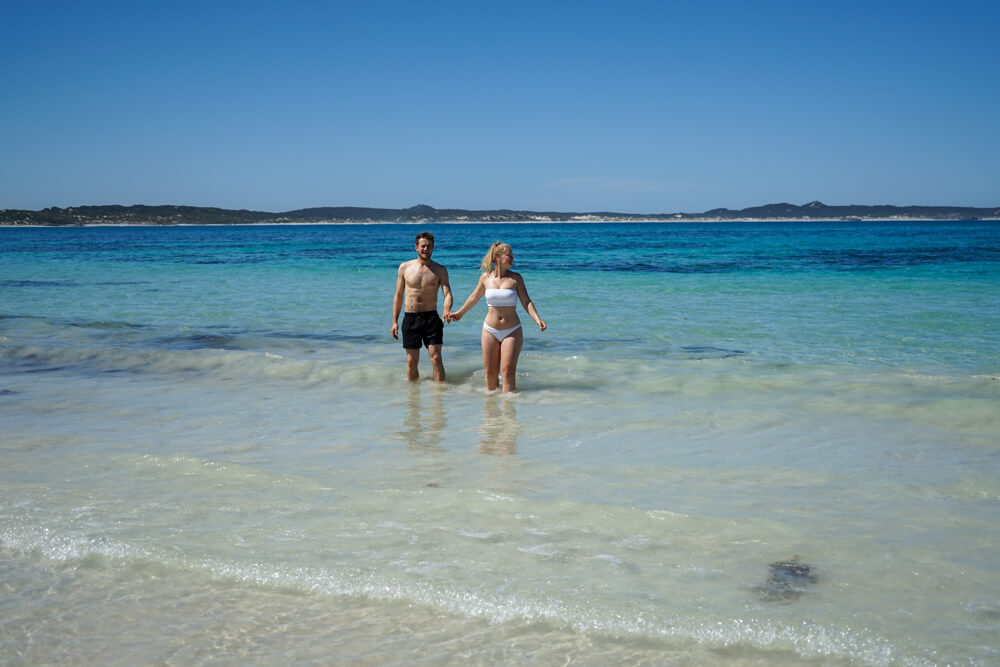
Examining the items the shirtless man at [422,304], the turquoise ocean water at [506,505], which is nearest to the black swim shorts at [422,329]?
the shirtless man at [422,304]

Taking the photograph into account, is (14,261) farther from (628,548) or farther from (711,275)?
(628,548)

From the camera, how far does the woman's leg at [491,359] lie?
28.6ft

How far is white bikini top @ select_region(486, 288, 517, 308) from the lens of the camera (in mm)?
8438

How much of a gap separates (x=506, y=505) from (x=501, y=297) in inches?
153

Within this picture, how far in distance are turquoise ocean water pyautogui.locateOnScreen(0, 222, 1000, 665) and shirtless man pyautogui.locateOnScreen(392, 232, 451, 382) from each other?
42cm

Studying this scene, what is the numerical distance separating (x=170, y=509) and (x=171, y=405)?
11.8 ft

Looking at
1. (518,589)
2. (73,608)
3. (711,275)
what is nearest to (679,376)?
(518,589)

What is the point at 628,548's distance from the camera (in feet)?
13.8

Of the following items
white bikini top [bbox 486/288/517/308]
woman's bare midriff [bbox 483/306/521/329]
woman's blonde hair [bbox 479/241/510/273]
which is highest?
woman's blonde hair [bbox 479/241/510/273]

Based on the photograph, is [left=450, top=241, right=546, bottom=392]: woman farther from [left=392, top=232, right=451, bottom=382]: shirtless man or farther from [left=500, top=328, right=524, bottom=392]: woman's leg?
[left=392, top=232, right=451, bottom=382]: shirtless man

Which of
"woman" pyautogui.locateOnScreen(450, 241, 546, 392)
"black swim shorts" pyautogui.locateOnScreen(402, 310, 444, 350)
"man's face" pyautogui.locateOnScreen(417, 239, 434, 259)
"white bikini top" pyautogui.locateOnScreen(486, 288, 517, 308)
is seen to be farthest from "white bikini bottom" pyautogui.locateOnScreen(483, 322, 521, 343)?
"man's face" pyautogui.locateOnScreen(417, 239, 434, 259)

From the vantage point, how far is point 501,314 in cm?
856

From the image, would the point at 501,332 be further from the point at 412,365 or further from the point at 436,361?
the point at 412,365

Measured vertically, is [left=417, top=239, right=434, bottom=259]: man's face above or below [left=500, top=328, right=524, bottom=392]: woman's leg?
above
